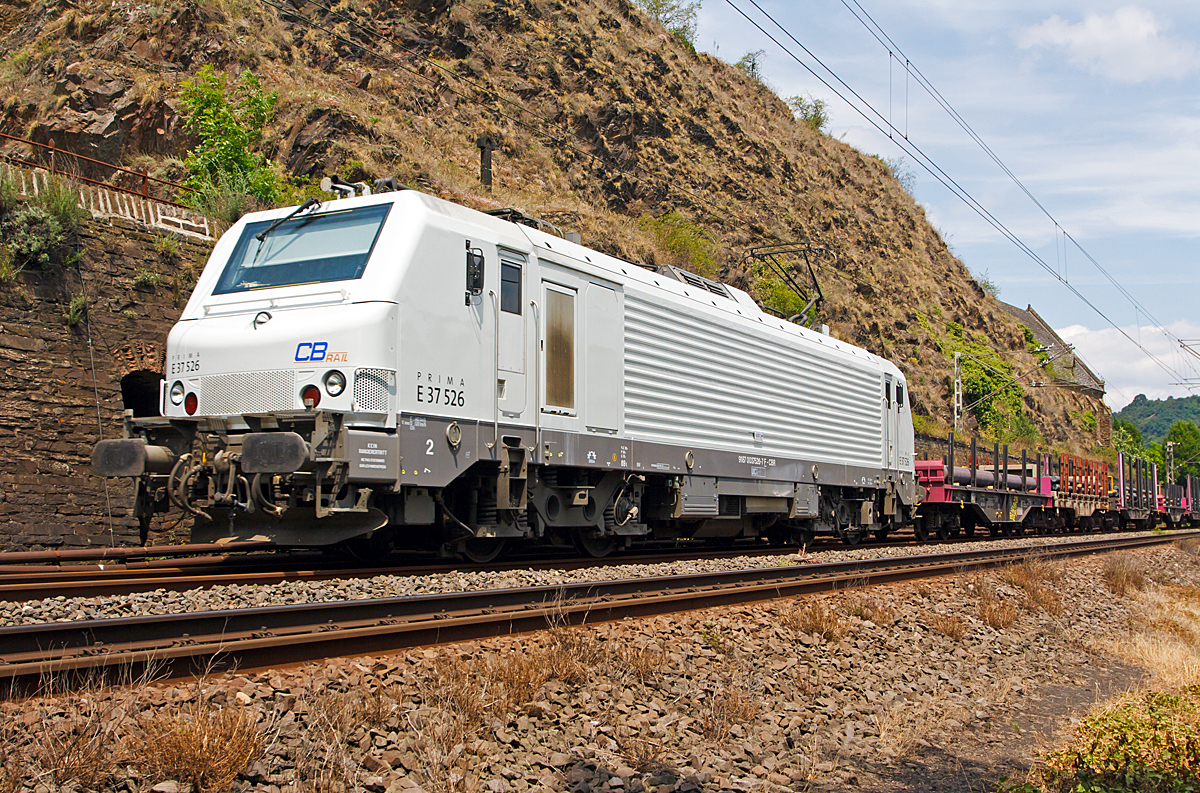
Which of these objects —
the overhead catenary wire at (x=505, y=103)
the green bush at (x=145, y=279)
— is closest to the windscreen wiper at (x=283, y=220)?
the green bush at (x=145, y=279)

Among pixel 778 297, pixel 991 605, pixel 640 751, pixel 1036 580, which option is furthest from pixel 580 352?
pixel 778 297

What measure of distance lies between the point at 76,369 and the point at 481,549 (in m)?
7.04

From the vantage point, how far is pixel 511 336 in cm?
1038

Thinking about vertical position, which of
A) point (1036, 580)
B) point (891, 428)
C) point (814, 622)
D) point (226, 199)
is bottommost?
point (1036, 580)

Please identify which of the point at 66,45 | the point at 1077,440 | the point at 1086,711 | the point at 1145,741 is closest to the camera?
the point at 1145,741

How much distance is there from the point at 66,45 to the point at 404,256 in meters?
26.1

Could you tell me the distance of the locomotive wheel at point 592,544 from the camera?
41.6 ft

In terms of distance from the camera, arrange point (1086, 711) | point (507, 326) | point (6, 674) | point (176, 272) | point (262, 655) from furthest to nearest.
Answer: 1. point (176, 272)
2. point (507, 326)
3. point (1086, 711)
4. point (262, 655)
5. point (6, 674)

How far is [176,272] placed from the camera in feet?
50.3

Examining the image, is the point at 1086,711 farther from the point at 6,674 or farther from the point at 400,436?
the point at 6,674

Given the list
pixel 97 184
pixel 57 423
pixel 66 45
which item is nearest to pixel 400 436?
pixel 57 423

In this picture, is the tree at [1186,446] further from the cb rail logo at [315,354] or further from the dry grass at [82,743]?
the dry grass at [82,743]

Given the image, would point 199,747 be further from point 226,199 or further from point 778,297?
point 778,297

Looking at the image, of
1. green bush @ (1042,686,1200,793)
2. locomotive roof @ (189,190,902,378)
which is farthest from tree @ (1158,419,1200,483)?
green bush @ (1042,686,1200,793)
